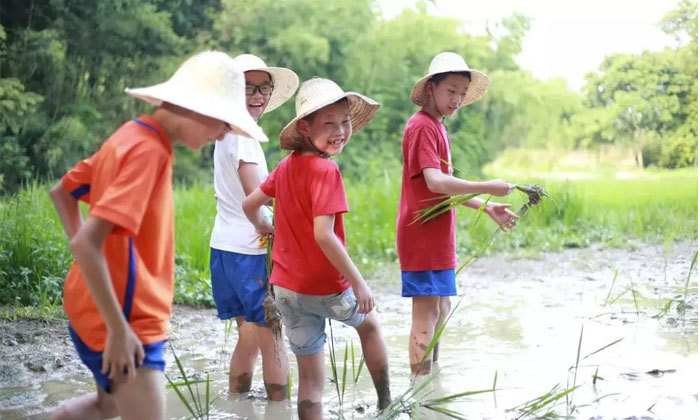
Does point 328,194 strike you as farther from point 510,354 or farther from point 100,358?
point 510,354

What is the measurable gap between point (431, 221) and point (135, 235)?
211 centimetres

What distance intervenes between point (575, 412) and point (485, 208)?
1.07 meters

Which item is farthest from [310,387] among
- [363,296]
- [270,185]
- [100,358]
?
[100,358]

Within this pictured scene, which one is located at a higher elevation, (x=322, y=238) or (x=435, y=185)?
(x=435, y=185)

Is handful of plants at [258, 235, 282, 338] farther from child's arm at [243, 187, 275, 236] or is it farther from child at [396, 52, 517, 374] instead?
child at [396, 52, 517, 374]

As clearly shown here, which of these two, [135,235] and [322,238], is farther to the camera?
[322,238]

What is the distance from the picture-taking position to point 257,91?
4.06 m

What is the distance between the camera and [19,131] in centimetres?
925

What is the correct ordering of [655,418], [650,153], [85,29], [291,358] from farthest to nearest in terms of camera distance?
[650,153]
[85,29]
[291,358]
[655,418]

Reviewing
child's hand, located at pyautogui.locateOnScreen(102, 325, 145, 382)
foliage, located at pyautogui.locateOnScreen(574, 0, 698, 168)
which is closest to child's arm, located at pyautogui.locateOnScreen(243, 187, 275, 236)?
child's hand, located at pyautogui.locateOnScreen(102, 325, 145, 382)

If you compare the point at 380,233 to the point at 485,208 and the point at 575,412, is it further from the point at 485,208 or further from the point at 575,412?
the point at 575,412

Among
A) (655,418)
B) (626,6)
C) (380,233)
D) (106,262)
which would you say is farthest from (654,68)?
(106,262)

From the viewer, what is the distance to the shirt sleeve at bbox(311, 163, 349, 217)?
10.5 feet

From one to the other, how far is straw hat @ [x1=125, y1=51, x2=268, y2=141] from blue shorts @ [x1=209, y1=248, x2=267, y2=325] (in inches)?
48.2
